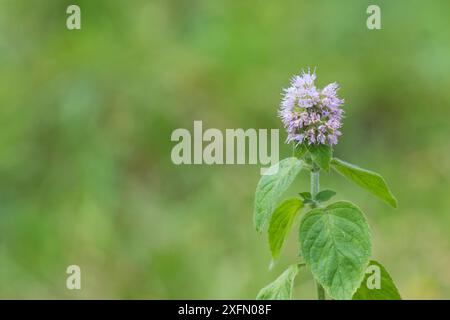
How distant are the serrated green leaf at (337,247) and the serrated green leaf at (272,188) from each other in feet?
0.23

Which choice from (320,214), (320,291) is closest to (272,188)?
(320,214)

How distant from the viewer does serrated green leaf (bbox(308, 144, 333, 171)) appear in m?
1.30

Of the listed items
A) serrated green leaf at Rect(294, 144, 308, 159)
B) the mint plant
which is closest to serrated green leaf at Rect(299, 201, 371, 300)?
the mint plant

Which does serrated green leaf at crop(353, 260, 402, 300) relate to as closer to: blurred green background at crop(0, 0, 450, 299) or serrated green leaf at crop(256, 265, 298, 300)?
serrated green leaf at crop(256, 265, 298, 300)

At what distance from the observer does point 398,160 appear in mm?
3990

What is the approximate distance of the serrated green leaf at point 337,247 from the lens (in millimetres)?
1238

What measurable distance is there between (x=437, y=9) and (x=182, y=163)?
174cm

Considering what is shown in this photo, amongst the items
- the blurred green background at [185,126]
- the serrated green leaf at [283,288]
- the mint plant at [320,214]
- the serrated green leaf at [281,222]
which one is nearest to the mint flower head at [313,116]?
the mint plant at [320,214]

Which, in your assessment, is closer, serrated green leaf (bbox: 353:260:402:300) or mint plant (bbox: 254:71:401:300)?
mint plant (bbox: 254:71:401:300)

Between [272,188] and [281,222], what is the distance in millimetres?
115

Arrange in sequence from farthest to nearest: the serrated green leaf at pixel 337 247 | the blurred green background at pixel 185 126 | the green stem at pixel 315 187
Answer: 1. the blurred green background at pixel 185 126
2. the green stem at pixel 315 187
3. the serrated green leaf at pixel 337 247

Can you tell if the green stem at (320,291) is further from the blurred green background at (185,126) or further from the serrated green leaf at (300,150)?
the blurred green background at (185,126)

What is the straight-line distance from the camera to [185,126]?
4.03 metres
